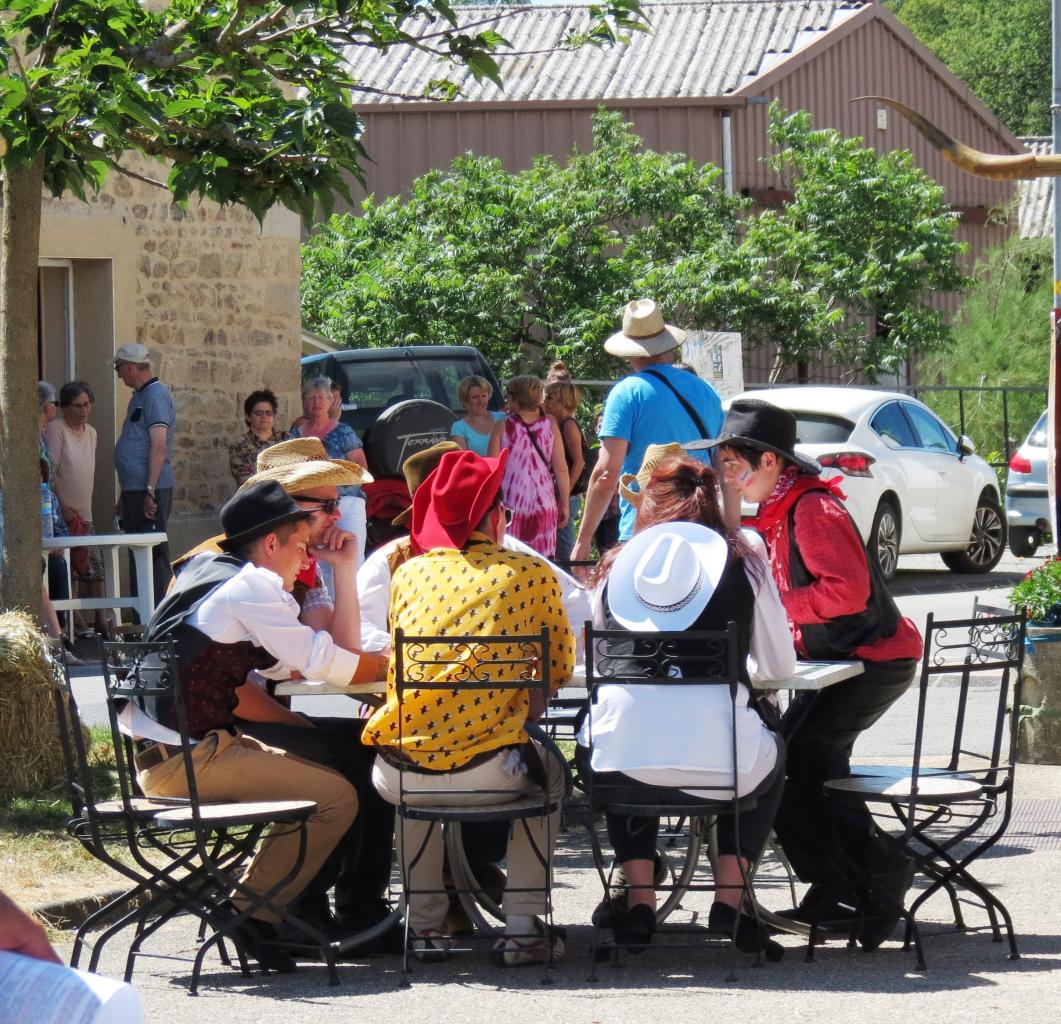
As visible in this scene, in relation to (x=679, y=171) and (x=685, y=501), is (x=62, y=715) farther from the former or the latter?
(x=679, y=171)

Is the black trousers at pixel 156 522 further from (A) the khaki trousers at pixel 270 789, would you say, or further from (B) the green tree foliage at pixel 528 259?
(B) the green tree foliage at pixel 528 259

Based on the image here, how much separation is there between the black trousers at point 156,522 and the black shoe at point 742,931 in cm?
874

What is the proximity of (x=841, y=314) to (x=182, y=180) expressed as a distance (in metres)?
21.0

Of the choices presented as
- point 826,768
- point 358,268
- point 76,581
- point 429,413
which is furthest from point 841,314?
point 826,768

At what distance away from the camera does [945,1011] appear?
4984mm

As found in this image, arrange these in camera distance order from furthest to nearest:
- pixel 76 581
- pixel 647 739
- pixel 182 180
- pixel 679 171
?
pixel 679 171
pixel 76 581
pixel 182 180
pixel 647 739

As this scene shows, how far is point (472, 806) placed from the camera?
5.52 meters

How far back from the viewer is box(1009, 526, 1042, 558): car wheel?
772 inches

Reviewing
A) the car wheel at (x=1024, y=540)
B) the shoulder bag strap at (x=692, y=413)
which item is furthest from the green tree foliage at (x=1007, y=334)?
the shoulder bag strap at (x=692, y=413)

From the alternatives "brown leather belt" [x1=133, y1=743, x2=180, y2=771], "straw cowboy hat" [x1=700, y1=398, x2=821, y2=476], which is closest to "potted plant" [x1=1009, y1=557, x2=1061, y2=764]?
"straw cowboy hat" [x1=700, y1=398, x2=821, y2=476]

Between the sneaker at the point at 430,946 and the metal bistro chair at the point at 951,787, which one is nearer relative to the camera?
the metal bistro chair at the point at 951,787

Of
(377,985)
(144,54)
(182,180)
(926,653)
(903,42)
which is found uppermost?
(903,42)

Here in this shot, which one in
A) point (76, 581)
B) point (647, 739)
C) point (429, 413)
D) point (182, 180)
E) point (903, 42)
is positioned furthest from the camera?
point (903, 42)

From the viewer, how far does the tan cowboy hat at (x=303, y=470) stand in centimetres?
618
